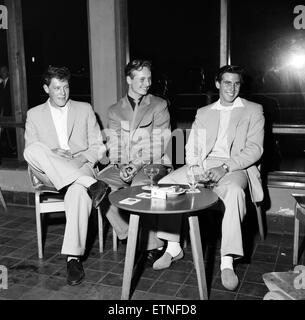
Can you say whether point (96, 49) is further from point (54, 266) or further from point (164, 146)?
point (54, 266)

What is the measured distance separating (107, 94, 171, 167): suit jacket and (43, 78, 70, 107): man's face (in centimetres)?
43

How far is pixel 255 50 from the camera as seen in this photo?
26703 millimetres

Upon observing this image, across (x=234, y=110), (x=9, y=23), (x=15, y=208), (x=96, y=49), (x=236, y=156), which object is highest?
(x=9, y=23)

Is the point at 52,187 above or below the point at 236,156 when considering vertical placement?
below

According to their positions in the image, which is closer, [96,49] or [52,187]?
[52,187]

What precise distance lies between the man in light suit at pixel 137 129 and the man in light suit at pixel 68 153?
0.16 meters

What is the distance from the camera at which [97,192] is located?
9.70ft

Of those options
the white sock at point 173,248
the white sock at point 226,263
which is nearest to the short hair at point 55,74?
the white sock at point 173,248

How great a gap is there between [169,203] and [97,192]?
0.71 m

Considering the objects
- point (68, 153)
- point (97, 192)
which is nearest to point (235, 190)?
point (97, 192)

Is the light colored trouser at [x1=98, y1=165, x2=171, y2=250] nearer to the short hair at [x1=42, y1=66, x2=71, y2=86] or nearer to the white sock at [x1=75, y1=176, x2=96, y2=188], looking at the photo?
the white sock at [x1=75, y1=176, x2=96, y2=188]

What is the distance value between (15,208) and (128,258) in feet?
8.42

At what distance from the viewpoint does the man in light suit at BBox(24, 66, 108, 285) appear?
2.92 meters
